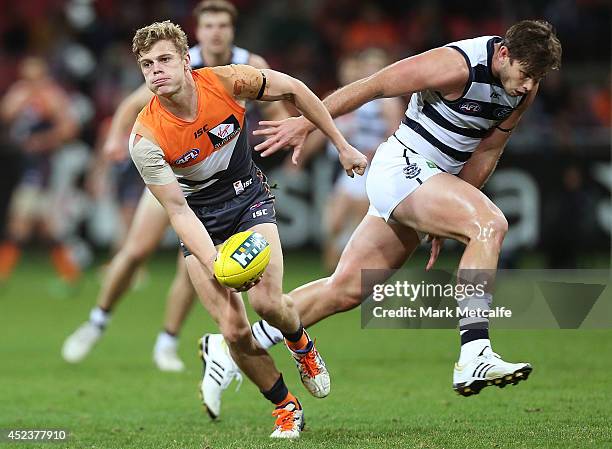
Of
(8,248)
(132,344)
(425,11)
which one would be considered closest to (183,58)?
(132,344)

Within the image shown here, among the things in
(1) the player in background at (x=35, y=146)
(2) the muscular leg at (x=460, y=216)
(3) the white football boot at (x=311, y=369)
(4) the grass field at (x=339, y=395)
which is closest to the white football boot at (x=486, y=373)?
(4) the grass field at (x=339, y=395)

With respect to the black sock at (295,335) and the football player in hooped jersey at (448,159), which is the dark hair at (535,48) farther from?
the black sock at (295,335)

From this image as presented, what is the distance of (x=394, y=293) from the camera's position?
7.61 m

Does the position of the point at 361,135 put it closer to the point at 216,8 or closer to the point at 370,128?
the point at 370,128

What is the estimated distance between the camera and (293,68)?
1816cm

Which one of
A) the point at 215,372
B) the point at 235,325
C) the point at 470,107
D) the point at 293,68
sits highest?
the point at 470,107

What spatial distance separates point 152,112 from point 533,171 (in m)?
10.4

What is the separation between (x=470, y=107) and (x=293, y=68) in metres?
11.9

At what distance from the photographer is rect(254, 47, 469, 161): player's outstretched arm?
6.22m

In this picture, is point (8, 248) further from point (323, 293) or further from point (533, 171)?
point (323, 293)

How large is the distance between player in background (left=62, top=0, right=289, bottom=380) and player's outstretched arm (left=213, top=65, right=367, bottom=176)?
2.17 m

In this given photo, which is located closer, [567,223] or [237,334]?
[237,334]

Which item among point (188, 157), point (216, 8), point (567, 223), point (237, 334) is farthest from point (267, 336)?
point (567, 223)

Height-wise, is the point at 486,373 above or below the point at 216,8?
below
